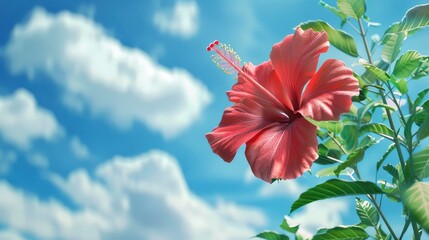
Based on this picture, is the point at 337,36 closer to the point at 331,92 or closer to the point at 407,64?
the point at 407,64

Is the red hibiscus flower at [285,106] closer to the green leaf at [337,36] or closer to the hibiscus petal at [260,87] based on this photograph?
the hibiscus petal at [260,87]

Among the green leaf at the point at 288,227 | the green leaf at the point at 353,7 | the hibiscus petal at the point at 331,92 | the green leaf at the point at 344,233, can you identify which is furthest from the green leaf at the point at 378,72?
the green leaf at the point at 288,227

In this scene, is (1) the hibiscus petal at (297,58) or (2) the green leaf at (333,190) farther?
(1) the hibiscus petal at (297,58)

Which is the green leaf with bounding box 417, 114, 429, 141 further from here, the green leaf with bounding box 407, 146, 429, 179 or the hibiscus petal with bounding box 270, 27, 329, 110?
the hibiscus petal with bounding box 270, 27, 329, 110

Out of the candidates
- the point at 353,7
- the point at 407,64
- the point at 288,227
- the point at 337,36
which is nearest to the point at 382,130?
the point at 407,64

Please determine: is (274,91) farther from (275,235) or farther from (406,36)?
(275,235)

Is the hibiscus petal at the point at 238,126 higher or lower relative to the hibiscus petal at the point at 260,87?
lower
